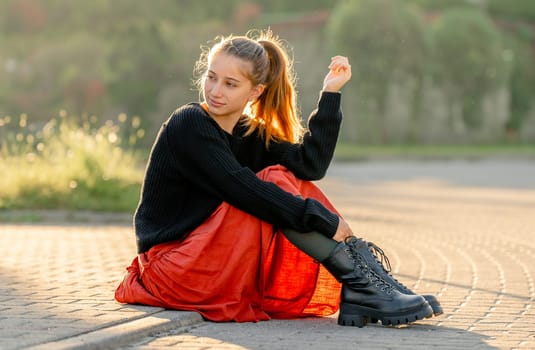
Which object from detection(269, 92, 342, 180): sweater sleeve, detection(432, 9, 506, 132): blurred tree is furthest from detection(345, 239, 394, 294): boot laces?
detection(432, 9, 506, 132): blurred tree

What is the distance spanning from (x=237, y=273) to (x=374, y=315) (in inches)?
25.7

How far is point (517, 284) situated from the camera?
23.5 ft

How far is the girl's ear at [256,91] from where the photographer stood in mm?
5688

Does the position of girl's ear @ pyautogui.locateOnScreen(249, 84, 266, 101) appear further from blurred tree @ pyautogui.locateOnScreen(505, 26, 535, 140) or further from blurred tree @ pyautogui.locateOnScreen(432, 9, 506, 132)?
blurred tree @ pyautogui.locateOnScreen(505, 26, 535, 140)

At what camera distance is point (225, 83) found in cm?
558

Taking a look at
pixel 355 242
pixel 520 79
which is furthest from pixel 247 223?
pixel 520 79

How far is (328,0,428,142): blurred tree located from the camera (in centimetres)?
4062

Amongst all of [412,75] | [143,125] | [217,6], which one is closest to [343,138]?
[412,75]

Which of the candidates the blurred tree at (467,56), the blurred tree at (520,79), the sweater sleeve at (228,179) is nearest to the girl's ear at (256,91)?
the sweater sleeve at (228,179)

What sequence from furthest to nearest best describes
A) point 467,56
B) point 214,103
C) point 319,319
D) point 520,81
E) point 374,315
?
point 520,81, point 467,56, point 319,319, point 214,103, point 374,315

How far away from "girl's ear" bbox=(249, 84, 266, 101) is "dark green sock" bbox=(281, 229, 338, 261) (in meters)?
0.75

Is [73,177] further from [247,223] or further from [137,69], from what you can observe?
[137,69]

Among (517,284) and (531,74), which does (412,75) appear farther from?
(517,284)

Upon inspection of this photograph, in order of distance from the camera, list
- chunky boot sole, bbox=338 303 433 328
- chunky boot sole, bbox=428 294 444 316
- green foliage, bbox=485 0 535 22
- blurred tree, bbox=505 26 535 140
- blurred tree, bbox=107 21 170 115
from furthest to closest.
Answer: green foliage, bbox=485 0 535 22
blurred tree, bbox=505 26 535 140
blurred tree, bbox=107 21 170 115
chunky boot sole, bbox=428 294 444 316
chunky boot sole, bbox=338 303 433 328
